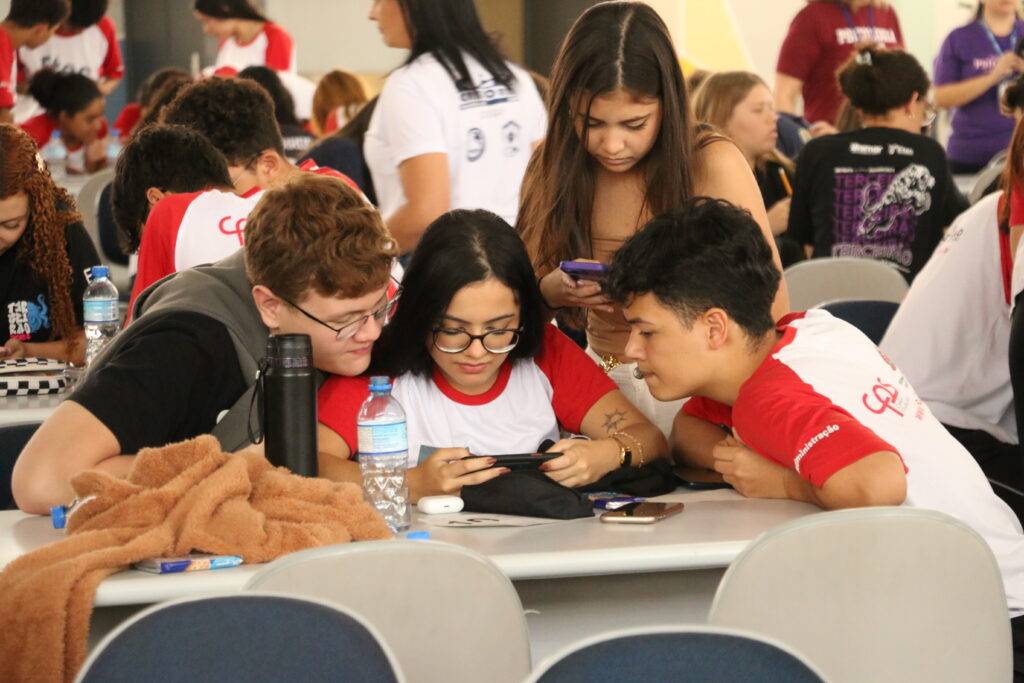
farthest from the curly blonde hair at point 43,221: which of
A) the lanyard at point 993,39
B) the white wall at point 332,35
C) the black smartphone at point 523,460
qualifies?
the white wall at point 332,35

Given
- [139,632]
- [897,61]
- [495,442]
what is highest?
[897,61]

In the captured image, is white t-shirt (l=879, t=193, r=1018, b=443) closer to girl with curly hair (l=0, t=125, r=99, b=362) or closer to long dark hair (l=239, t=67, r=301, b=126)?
girl with curly hair (l=0, t=125, r=99, b=362)

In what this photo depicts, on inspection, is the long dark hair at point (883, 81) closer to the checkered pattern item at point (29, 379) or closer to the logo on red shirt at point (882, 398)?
the logo on red shirt at point (882, 398)

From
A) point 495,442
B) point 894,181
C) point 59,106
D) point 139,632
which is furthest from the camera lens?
point 59,106

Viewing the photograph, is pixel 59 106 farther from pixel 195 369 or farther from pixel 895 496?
pixel 895 496

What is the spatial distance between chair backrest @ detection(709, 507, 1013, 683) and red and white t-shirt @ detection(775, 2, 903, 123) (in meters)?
4.70

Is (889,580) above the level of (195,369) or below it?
below

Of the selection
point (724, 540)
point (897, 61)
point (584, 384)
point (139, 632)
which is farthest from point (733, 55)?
point (139, 632)

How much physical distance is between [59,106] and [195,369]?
17.4 ft

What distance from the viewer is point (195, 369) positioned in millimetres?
2084

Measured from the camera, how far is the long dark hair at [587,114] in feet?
8.29

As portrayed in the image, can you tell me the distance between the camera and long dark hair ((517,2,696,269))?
253 centimetres

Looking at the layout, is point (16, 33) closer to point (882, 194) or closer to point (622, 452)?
point (882, 194)

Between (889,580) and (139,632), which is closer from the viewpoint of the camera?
(139,632)
